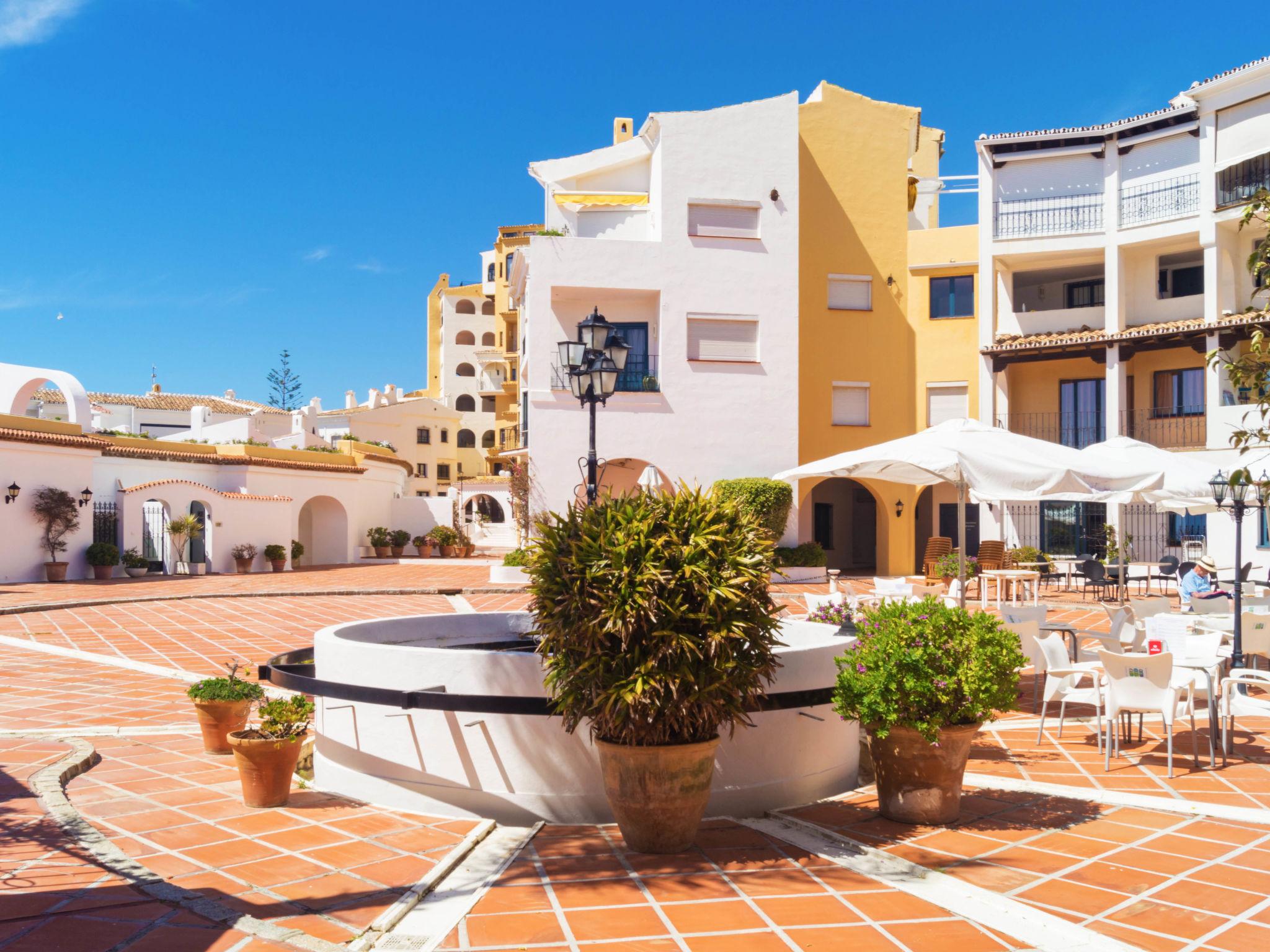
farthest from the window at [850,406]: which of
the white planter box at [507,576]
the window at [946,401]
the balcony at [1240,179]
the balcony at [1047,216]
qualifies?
the white planter box at [507,576]

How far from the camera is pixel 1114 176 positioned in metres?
24.8

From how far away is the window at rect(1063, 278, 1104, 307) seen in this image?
2612 centimetres

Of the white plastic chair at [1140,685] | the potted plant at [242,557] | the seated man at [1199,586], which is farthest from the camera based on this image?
A: the potted plant at [242,557]

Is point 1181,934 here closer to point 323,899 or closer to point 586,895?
point 586,895

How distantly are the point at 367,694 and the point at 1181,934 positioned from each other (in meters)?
4.15

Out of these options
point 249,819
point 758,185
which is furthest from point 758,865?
point 758,185

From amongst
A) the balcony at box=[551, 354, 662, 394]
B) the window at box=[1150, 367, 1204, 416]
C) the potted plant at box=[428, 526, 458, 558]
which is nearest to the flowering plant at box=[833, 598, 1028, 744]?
the balcony at box=[551, 354, 662, 394]

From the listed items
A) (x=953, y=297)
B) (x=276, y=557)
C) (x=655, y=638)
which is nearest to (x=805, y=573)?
→ (x=953, y=297)

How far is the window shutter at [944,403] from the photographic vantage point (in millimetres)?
26000

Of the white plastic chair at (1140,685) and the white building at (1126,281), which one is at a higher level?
the white building at (1126,281)

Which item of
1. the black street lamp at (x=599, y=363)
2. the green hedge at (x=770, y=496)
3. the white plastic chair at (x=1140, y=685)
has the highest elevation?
the black street lamp at (x=599, y=363)

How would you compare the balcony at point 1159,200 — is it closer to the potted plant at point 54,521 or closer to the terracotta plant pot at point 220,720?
the terracotta plant pot at point 220,720

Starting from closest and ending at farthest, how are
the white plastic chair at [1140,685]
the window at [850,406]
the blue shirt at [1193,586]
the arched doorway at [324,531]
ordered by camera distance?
the white plastic chair at [1140,685] < the blue shirt at [1193,586] < the window at [850,406] < the arched doorway at [324,531]

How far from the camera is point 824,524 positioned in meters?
28.2
